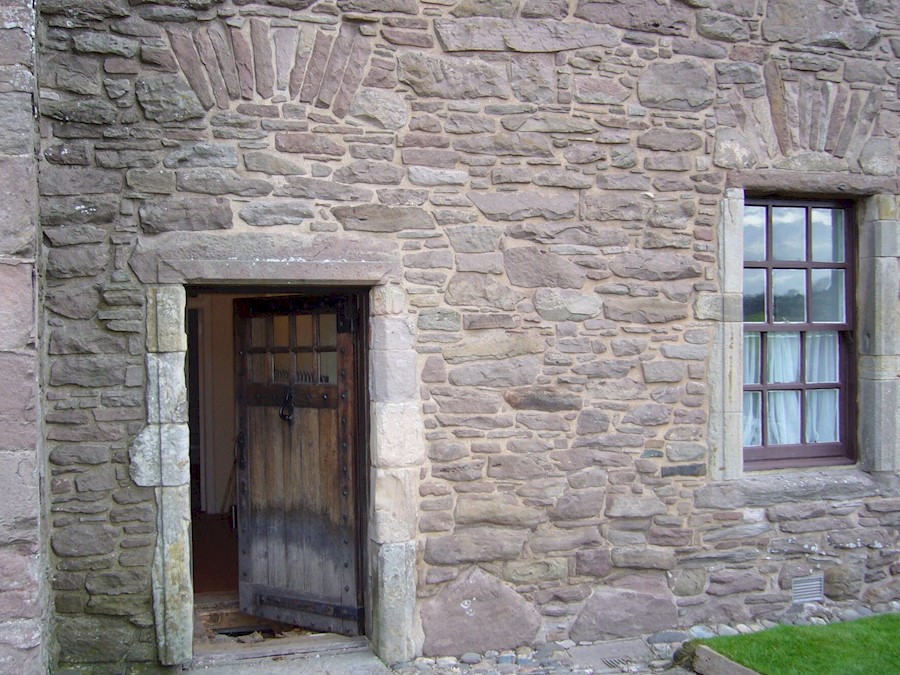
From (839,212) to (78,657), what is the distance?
5.42 metres

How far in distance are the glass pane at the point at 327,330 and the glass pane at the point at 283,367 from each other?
0.97 feet

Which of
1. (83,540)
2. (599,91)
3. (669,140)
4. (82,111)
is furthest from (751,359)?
(82,111)

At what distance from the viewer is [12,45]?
341cm

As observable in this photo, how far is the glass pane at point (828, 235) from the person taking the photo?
17.8ft

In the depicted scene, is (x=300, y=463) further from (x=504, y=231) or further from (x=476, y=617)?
(x=504, y=231)

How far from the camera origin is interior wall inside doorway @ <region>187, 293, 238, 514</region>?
7648 mm

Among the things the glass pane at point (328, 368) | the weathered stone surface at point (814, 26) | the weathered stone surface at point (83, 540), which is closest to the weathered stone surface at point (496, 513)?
the glass pane at point (328, 368)

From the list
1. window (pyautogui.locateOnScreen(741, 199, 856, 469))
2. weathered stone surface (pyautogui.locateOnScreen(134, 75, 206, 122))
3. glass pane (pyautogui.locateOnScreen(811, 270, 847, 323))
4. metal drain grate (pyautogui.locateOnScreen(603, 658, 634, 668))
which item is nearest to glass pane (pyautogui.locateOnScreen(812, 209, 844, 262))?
window (pyautogui.locateOnScreen(741, 199, 856, 469))

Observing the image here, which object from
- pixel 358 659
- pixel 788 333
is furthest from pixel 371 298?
pixel 788 333

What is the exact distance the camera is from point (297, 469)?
493cm

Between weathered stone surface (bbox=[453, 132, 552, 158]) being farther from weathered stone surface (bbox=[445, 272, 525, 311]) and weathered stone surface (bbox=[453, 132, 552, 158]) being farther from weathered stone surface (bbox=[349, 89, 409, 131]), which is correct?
weathered stone surface (bbox=[445, 272, 525, 311])

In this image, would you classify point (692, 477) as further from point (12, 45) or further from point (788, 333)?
point (12, 45)

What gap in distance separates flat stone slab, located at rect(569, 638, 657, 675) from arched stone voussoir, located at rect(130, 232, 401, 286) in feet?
7.99

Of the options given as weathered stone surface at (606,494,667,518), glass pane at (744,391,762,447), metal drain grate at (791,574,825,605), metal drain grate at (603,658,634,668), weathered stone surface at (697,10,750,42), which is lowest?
metal drain grate at (603,658,634,668)
